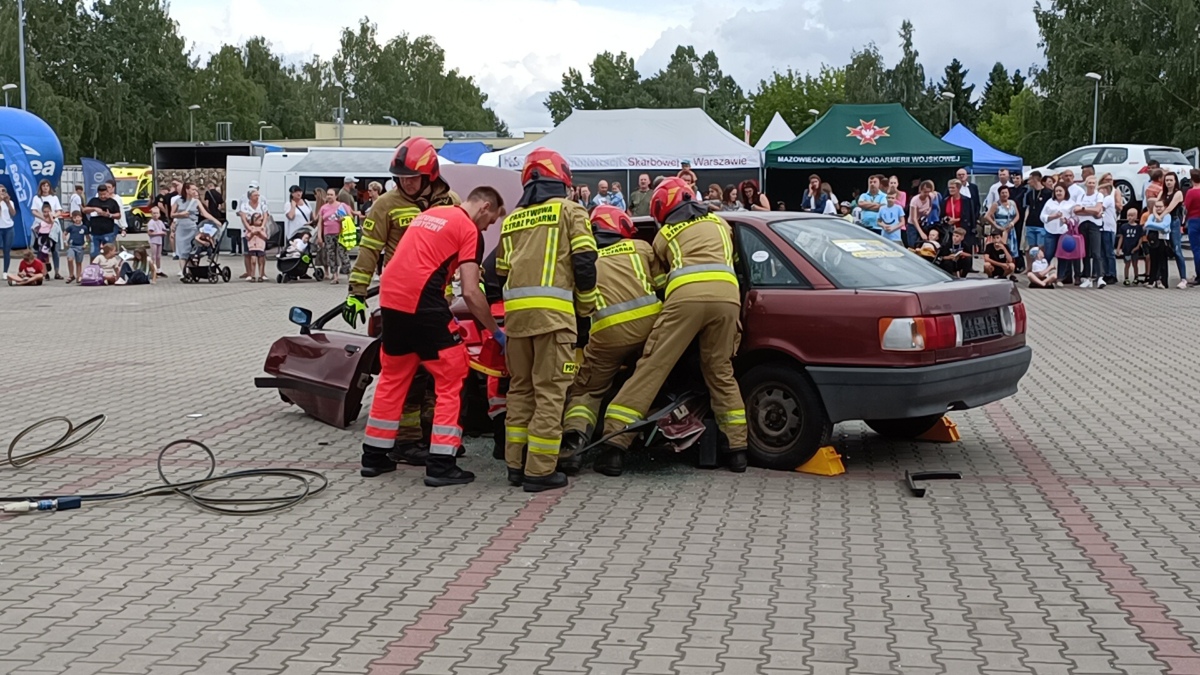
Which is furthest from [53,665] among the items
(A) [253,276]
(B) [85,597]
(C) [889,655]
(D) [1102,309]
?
(A) [253,276]

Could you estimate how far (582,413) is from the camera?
24.4 ft

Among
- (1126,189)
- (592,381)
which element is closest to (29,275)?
(592,381)

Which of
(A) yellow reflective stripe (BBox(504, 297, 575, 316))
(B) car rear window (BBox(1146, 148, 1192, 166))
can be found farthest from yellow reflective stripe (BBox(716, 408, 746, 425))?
(B) car rear window (BBox(1146, 148, 1192, 166))

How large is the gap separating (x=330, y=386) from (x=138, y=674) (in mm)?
4626

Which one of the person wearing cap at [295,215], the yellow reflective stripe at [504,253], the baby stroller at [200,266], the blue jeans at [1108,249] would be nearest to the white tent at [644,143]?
the person wearing cap at [295,215]

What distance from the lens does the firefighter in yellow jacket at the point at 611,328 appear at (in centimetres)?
738

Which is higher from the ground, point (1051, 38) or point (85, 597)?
point (1051, 38)

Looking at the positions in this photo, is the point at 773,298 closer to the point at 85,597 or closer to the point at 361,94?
the point at 85,597

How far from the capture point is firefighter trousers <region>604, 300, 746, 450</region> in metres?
7.23

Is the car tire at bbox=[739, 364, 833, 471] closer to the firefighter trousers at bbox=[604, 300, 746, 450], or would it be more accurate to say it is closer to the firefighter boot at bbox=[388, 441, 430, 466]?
the firefighter trousers at bbox=[604, 300, 746, 450]

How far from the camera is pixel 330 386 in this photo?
8945 mm

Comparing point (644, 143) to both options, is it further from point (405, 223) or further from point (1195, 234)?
point (405, 223)

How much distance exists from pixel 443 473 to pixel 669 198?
2.00m

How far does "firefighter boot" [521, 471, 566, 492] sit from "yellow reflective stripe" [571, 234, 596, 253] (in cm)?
124
